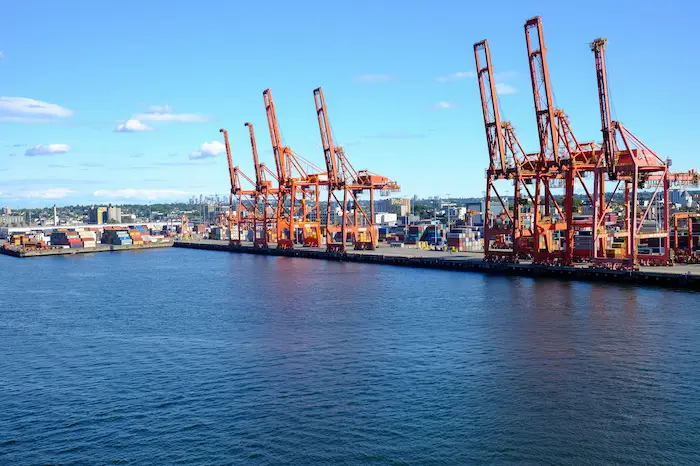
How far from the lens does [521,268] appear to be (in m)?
62.8

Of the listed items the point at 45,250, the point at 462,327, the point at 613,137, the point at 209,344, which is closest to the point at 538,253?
the point at 613,137

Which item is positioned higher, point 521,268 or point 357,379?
point 521,268

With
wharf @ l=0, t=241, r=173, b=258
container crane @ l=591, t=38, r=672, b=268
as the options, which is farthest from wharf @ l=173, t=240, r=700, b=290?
wharf @ l=0, t=241, r=173, b=258

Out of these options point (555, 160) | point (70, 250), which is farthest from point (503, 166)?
point (70, 250)

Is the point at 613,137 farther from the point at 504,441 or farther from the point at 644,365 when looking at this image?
the point at 504,441

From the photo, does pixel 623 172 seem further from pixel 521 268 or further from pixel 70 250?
pixel 70 250

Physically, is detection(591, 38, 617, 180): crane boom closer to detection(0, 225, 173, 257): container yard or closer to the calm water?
the calm water

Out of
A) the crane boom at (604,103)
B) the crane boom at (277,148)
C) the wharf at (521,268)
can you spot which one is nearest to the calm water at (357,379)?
the wharf at (521,268)

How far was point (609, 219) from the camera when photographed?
72.3m

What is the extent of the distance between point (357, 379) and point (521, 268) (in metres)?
39.3

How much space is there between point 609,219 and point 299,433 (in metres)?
58.9

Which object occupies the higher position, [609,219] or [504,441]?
[609,219]

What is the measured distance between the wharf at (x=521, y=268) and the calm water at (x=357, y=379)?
12.3ft

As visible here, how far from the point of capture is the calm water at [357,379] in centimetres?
1989
